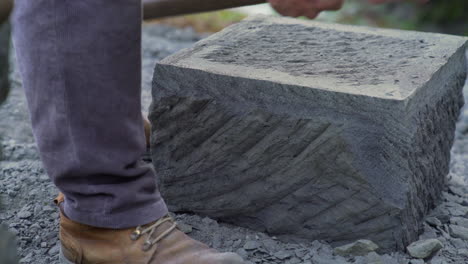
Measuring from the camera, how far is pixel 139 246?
1720mm

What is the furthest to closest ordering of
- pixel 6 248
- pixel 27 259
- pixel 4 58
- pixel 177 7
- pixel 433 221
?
pixel 177 7
pixel 433 221
pixel 27 259
pixel 4 58
pixel 6 248

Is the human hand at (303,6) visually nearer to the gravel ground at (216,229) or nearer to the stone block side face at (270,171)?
the stone block side face at (270,171)

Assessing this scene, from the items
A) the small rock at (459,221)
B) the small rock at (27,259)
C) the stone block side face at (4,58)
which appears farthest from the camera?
the small rock at (459,221)

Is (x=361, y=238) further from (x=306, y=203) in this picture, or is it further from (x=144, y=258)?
(x=144, y=258)

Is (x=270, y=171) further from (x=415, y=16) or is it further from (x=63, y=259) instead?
(x=415, y=16)

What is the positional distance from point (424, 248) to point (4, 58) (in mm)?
1274

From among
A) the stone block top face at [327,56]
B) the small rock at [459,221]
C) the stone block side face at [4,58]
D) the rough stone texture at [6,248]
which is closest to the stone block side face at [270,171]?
the stone block top face at [327,56]

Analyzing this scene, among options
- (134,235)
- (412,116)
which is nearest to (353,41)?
(412,116)

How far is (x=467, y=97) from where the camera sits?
3580mm

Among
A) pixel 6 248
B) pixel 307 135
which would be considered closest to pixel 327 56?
pixel 307 135

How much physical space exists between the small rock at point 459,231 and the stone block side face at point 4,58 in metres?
1.43

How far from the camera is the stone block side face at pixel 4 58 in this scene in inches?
47.7

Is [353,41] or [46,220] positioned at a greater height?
[353,41]

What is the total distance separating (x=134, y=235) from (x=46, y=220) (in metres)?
0.52
